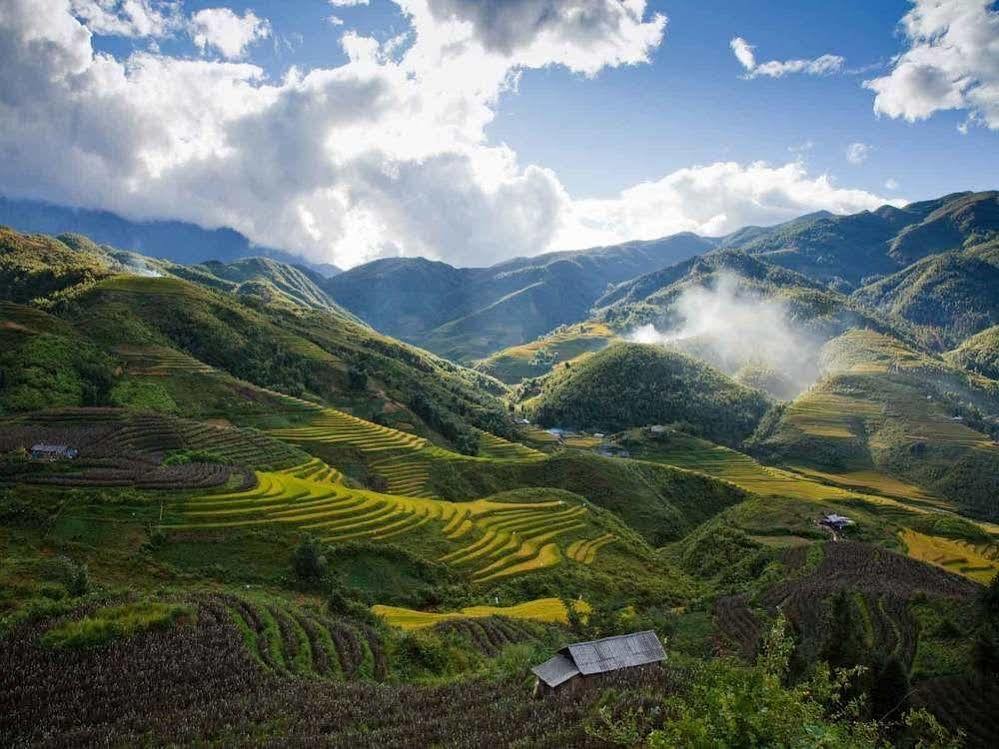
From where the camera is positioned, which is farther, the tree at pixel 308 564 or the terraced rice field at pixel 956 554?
the terraced rice field at pixel 956 554

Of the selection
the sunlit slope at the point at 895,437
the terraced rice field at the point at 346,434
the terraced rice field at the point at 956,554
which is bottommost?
the sunlit slope at the point at 895,437

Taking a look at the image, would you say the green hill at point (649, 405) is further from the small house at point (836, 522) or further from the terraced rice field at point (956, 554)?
the small house at point (836, 522)

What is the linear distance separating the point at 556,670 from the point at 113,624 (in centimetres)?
1582

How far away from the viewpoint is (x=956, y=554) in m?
68.1

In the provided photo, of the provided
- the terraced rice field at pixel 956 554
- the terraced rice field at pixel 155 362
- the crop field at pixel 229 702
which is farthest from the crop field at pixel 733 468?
the terraced rice field at pixel 155 362

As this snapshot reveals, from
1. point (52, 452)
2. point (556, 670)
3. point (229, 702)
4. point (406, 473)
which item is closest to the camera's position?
point (229, 702)

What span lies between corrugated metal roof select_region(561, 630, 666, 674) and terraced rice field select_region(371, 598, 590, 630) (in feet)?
46.5

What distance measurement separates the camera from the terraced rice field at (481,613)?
33.8m

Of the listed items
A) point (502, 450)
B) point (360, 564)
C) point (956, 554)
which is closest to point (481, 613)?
point (360, 564)

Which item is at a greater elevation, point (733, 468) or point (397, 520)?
point (397, 520)

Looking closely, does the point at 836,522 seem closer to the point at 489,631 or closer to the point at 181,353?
the point at 489,631

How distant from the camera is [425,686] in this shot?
70.5 ft

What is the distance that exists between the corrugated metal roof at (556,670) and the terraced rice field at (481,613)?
1388 cm

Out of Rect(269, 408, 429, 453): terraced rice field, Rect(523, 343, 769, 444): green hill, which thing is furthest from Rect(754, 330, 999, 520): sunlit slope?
Rect(269, 408, 429, 453): terraced rice field
